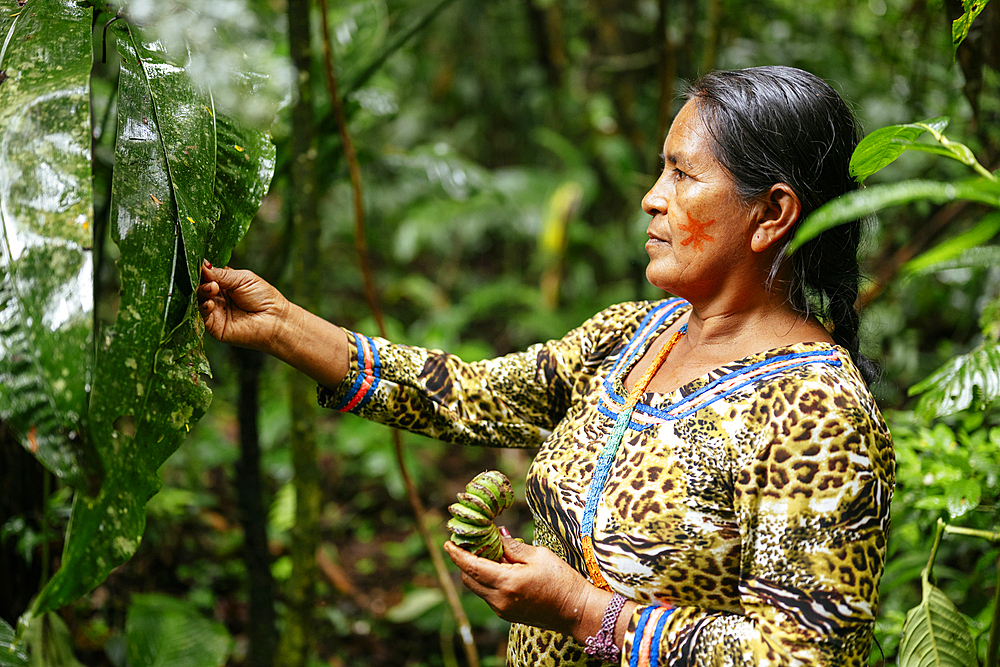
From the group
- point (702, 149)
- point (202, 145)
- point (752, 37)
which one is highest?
point (752, 37)

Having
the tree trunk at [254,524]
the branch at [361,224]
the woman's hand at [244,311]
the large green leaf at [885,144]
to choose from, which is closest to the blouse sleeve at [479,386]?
the woman's hand at [244,311]

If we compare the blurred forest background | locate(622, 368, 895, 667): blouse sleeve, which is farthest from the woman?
the blurred forest background

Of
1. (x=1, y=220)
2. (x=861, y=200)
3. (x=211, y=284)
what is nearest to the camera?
(x=861, y=200)

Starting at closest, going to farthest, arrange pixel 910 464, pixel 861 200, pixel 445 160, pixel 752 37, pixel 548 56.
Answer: pixel 861 200, pixel 910 464, pixel 445 160, pixel 752 37, pixel 548 56

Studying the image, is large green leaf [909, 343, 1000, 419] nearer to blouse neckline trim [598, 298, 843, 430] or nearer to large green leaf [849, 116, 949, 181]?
blouse neckline trim [598, 298, 843, 430]

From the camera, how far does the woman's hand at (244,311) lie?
1.02 meters

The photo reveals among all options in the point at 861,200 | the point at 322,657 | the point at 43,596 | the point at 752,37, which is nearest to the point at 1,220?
the point at 43,596

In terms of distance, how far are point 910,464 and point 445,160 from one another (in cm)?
145

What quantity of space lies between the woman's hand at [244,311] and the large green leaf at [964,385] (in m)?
1.00

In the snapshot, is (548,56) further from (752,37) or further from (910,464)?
(910,464)

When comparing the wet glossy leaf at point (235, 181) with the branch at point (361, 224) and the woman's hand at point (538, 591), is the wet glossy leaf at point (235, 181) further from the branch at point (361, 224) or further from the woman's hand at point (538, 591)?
the branch at point (361, 224)

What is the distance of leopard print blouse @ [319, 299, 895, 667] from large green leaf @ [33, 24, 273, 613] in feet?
1.14

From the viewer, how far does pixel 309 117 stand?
1.54 metres

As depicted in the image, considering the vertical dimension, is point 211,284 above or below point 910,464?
above
